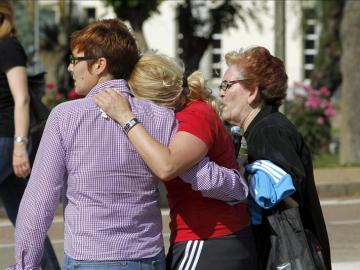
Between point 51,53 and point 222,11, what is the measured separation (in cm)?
738

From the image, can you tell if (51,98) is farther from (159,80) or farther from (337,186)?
(159,80)

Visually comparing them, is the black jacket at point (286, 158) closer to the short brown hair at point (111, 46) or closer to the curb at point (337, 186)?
the short brown hair at point (111, 46)

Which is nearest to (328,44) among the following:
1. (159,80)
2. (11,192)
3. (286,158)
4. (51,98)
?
(51,98)

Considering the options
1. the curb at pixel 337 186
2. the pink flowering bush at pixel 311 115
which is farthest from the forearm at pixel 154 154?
the pink flowering bush at pixel 311 115

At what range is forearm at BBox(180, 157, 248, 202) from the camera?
3479 millimetres

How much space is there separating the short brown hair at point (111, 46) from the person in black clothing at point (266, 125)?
548mm

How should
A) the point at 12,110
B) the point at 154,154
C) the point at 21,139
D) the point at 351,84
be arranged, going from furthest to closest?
the point at 351,84 < the point at 12,110 < the point at 21,139 < the point at 154,154

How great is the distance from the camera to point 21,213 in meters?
3.46

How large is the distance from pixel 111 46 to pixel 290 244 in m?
0.98

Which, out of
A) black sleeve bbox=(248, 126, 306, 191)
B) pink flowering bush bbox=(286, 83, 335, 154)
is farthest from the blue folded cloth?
pink flowering bush bbox=(286, 83, 335, 154)

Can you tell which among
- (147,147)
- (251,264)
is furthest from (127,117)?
(251,264)

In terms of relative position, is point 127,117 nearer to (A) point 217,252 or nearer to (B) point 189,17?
(A) point 217,252

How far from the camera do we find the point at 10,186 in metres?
5.93

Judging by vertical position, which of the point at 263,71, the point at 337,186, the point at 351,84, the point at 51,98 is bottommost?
the point at 351,84
